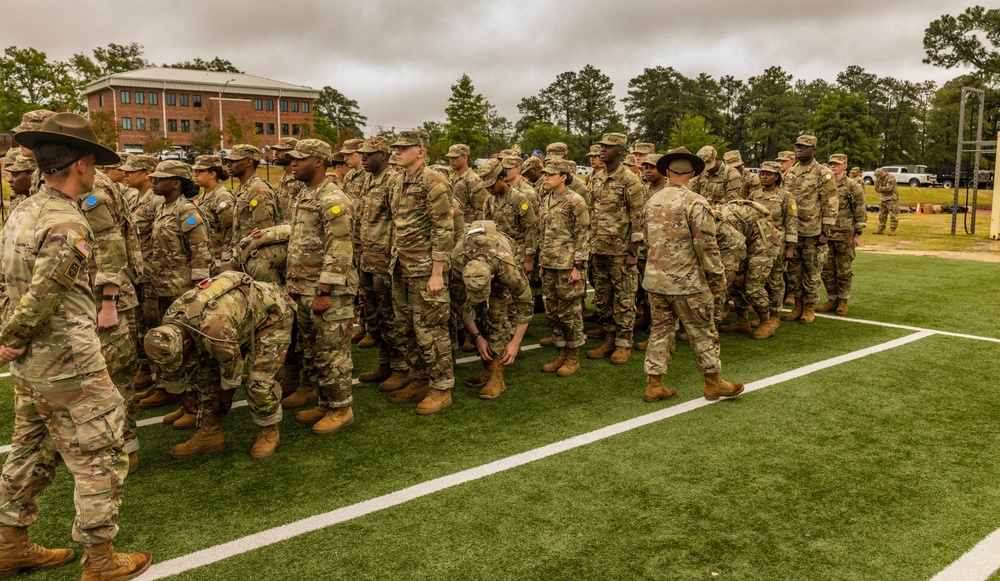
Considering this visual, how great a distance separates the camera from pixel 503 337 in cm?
651

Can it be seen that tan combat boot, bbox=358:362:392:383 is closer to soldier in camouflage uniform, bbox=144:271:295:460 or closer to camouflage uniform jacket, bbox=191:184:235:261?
soldier in camouflage uniform, bbox=144:271:295:460

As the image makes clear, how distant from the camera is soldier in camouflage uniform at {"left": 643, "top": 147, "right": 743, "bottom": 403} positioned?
592cm

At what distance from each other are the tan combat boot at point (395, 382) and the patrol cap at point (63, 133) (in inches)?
144

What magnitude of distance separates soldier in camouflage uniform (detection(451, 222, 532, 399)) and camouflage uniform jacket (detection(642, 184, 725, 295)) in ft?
4.31

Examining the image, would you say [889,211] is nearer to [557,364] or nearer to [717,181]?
[717,181]

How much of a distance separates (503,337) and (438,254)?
3.88 feet

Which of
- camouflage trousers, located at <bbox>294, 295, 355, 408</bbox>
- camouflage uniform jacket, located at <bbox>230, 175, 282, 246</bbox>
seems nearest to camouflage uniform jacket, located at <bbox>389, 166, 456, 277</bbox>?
camouflage trousers, located at <bbox>294, 295, 355, 408</bbox>

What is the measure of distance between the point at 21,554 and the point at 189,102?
68252 mm

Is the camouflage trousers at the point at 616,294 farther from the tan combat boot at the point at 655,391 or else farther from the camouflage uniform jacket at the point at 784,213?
the camouflage uniform jacket at the point at 784,213

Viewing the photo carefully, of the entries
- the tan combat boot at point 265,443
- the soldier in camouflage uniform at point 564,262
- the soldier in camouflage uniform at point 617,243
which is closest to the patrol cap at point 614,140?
the soldier in camouflage uniform at point 617,243

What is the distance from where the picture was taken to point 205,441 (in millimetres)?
5117

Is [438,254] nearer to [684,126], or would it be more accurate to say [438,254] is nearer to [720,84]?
[684,126]

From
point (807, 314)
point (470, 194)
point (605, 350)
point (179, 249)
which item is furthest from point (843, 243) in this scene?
point (179, 249)

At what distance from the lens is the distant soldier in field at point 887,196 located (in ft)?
66.9
